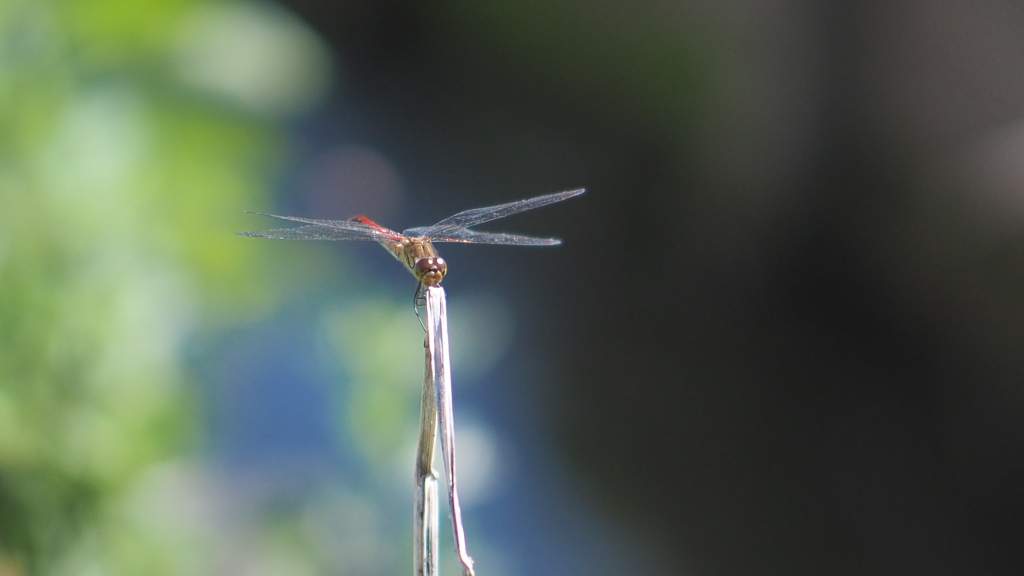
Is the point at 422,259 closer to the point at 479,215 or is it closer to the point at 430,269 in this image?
the point at 430,269

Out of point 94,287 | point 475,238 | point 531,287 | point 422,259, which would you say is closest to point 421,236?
point 475,238

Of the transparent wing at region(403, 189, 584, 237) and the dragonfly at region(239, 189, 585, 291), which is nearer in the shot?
the dragonfly at region(239, 189, 585, 291)

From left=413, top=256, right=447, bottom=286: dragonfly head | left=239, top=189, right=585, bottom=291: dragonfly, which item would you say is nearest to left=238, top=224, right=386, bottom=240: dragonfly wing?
left=239, top=189, right=585, bottom=291: dragonfly

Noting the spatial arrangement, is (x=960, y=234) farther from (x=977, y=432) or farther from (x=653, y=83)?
(x=653, y=83)

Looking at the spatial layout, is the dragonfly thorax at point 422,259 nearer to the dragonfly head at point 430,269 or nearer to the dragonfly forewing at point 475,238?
the dragonfly head at point 430,269

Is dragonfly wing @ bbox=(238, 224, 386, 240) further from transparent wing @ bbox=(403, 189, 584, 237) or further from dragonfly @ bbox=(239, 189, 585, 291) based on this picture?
transparent wing @ bbox=(403, 189, 584, 237)

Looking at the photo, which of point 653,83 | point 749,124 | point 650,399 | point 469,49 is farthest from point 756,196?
point 469,49

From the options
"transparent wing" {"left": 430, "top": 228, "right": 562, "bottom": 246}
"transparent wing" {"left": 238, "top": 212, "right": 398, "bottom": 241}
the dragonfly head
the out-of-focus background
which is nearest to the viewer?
the dragonfly head

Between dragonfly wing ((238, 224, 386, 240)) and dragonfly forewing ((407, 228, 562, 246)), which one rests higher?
dragonfly wing ((238, 224, 386, 240))
